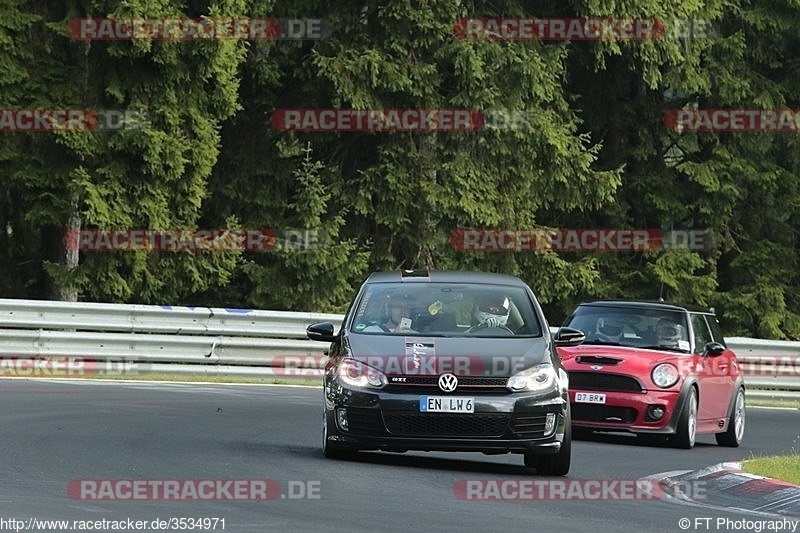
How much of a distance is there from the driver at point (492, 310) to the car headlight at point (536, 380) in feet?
2.76

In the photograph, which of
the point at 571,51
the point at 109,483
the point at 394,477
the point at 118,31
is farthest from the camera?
the point at 571,51

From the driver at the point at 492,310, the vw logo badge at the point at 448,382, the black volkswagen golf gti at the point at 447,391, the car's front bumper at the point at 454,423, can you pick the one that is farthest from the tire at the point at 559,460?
the driver at the point at 492,310

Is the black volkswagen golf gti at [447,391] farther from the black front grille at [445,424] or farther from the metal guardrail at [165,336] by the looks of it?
the metal guardrail at [165,336]

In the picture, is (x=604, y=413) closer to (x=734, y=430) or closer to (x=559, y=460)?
(x=734, y=430)

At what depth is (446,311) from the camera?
14430mm

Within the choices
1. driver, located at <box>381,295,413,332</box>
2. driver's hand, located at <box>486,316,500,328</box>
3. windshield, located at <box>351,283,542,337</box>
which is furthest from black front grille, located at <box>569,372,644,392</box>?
driver, located at <box>381,295,413,332</box>

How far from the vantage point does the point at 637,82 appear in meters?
37.3

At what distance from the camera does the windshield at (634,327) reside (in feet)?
63.1

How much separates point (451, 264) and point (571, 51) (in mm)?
5598

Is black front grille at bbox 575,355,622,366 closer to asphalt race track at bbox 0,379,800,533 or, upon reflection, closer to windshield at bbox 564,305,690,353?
windshield at bbox 564,305,690,353

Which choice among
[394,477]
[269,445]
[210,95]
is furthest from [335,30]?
[394,477]

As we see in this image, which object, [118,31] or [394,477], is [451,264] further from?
[394,477]

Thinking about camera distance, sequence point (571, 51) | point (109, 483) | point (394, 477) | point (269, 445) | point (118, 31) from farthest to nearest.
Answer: point (571, 51)
point (118, 31)
point (269, 445)
point (394, 477)
point (109, 483)

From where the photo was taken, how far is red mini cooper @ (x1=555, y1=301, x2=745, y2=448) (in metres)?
18.3
